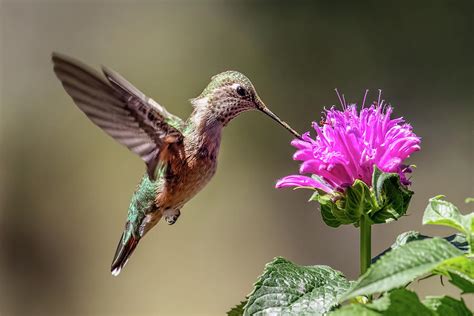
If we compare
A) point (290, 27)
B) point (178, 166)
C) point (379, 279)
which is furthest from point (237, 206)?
point (379, 279)

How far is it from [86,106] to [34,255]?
3.54 metres

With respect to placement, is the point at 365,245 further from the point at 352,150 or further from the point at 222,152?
the point at 222,152

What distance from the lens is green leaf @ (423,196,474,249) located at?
2.74ft

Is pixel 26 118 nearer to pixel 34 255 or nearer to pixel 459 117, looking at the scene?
pixel 34 255

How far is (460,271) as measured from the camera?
0.79m

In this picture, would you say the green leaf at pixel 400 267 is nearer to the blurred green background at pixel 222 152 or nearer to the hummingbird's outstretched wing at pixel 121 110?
the hummingbird's outstretched wing at pixel 121 110

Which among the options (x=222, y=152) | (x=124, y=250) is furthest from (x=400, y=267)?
(x=222, y=152)

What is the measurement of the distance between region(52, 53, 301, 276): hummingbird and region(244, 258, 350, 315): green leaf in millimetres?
366

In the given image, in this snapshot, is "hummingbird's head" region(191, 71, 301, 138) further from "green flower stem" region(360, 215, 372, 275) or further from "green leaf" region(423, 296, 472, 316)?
"green leaf" region(423, 296, 472, 316)

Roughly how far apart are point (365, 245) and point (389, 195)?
0.08 metres

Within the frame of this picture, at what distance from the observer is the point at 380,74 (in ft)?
15.6

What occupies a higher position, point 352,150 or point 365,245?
point 352,150

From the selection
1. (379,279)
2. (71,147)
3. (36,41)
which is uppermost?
(36,41)

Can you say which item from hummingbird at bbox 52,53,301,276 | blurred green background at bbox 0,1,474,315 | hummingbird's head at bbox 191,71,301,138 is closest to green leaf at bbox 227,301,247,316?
hummingbird at bbox 52,53,301,276
